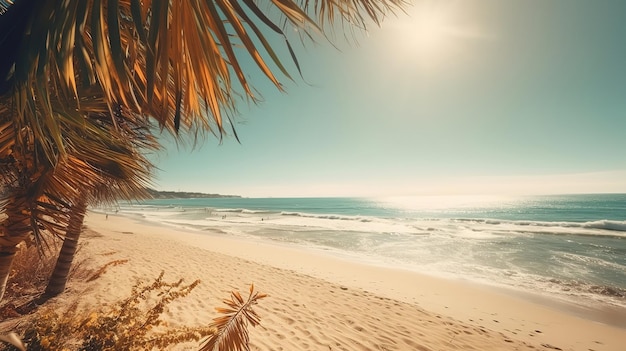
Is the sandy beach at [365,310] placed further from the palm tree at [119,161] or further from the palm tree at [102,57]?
the palm tree at [102,57]

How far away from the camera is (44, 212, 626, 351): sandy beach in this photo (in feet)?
17.5

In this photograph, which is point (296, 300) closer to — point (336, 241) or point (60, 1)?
point (60, 1)

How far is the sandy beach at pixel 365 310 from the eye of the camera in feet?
17.5

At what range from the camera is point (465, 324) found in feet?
22.0

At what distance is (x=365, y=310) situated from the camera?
686cm

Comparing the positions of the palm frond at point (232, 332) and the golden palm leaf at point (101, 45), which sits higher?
the golden palm leaf at point (101, 45)

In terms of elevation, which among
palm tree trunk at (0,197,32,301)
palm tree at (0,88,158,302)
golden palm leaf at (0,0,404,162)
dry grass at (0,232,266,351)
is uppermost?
golden palm leaf at (0,0,404,162)

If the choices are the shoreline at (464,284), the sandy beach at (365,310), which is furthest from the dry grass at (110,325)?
the shoreline at (464,284)

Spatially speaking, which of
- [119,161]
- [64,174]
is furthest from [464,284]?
[64,174]

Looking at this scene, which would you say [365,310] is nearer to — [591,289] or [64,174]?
[64,174]

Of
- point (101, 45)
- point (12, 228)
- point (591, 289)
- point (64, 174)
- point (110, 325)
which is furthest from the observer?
point (591, 289)

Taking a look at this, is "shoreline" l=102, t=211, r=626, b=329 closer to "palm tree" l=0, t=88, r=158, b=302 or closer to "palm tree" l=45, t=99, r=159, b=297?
"palm tree" l=45, t=99, r=159, b=297

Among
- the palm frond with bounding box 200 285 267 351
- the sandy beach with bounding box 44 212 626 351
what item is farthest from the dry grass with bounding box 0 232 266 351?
the sandy beach with bounding box 44 212 626 351

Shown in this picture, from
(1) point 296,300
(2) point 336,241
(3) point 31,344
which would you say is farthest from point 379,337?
(2) point 336,241
